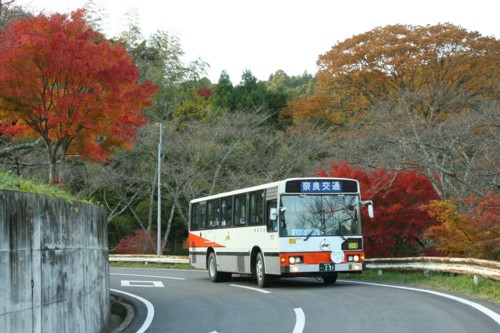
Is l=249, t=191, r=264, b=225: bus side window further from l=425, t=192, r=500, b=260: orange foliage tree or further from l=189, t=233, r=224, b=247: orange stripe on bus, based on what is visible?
l=425, t=192, r=500, b=260: orange foliage tree

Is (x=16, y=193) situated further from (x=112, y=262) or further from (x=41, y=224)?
(x=112, y=262)

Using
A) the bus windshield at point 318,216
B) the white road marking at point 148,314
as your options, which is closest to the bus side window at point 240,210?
the bus windshield at point 318,216

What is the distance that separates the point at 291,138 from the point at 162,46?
24080 mm

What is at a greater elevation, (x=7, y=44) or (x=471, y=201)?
(x=7, y=44)

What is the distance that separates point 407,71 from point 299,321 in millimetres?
33790

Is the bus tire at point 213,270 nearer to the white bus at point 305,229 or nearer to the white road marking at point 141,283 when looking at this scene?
the white road marking at point 141,283

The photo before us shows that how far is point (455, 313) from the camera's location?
40.3 ft

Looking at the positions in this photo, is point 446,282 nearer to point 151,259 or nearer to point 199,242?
point 199,242

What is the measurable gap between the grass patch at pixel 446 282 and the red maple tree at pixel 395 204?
1.38 meters

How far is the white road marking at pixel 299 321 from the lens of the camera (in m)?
11.2

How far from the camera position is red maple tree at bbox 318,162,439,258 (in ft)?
75.8

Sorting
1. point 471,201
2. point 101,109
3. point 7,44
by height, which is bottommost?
point 471,201

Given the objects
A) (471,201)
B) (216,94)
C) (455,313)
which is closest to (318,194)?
(471,201)

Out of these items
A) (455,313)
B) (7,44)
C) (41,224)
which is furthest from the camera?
(7,44)
